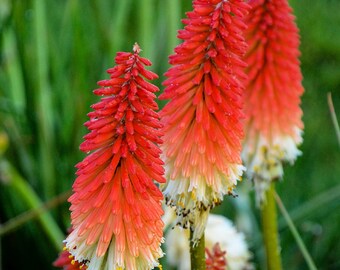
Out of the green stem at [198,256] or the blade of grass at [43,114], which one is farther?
the blade of grass at [43,114]

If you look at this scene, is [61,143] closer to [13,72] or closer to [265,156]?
[13,72]

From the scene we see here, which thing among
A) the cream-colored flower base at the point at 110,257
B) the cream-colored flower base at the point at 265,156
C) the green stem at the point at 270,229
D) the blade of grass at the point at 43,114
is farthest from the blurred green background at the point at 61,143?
the cream-colored flower base at the point at 110,257

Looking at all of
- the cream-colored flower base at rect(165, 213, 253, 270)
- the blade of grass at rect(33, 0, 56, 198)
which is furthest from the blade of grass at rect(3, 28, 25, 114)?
the cream-colored flower base at rect(165, 213, 253, 270)

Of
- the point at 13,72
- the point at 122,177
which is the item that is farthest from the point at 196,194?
the point at 13,72

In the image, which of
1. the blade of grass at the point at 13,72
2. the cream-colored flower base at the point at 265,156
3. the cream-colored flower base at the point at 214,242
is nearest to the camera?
the cream-colored flower base at the point at 265,156

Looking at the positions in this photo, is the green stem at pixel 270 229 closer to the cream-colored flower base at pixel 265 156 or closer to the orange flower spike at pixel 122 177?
the cream-colored flower base at pixel 265 156

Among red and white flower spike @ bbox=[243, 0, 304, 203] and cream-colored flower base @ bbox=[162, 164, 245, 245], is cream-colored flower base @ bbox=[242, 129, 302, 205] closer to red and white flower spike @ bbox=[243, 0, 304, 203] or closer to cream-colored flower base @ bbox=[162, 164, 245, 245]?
red and white flower spike @ bbox=[243, 0, 304, 203]

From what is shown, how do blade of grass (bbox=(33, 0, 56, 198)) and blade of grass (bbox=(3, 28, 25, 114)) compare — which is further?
blade of grass (bbox=(3, 28, 25, 114))
